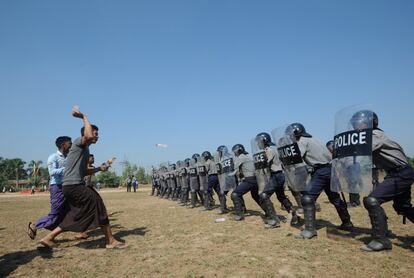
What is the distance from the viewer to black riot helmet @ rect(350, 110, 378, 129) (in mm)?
4539

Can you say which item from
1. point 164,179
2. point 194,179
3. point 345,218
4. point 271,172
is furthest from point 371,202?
point 164,179

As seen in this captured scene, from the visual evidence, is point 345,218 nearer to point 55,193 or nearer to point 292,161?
point 292,161

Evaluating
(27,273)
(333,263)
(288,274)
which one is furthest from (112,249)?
(333,263)

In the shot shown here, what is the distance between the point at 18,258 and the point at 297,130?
552cm

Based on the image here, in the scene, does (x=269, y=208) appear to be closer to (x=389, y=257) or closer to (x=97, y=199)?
(x=389, y=257)

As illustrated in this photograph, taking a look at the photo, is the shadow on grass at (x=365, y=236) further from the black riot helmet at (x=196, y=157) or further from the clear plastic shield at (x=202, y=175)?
the black riot helmet at (x=196, y=157)

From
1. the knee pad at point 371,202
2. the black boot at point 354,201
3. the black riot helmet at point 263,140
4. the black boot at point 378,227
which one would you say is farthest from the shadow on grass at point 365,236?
the black boot at point 354,201

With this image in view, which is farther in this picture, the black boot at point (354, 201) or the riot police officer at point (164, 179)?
the riot police officer at point (164, 179)

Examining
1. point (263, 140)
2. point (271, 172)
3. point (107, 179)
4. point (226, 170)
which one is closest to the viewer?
point (271, 172)

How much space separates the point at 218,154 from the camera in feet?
34.6

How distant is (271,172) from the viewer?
7.24m

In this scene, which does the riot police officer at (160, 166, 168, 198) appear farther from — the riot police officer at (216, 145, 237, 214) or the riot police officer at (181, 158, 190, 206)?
the riot police officer at (216, 145, 237, 214)

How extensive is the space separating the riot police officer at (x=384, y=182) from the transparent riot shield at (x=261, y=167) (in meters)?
2.79

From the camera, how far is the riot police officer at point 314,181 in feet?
18.4
